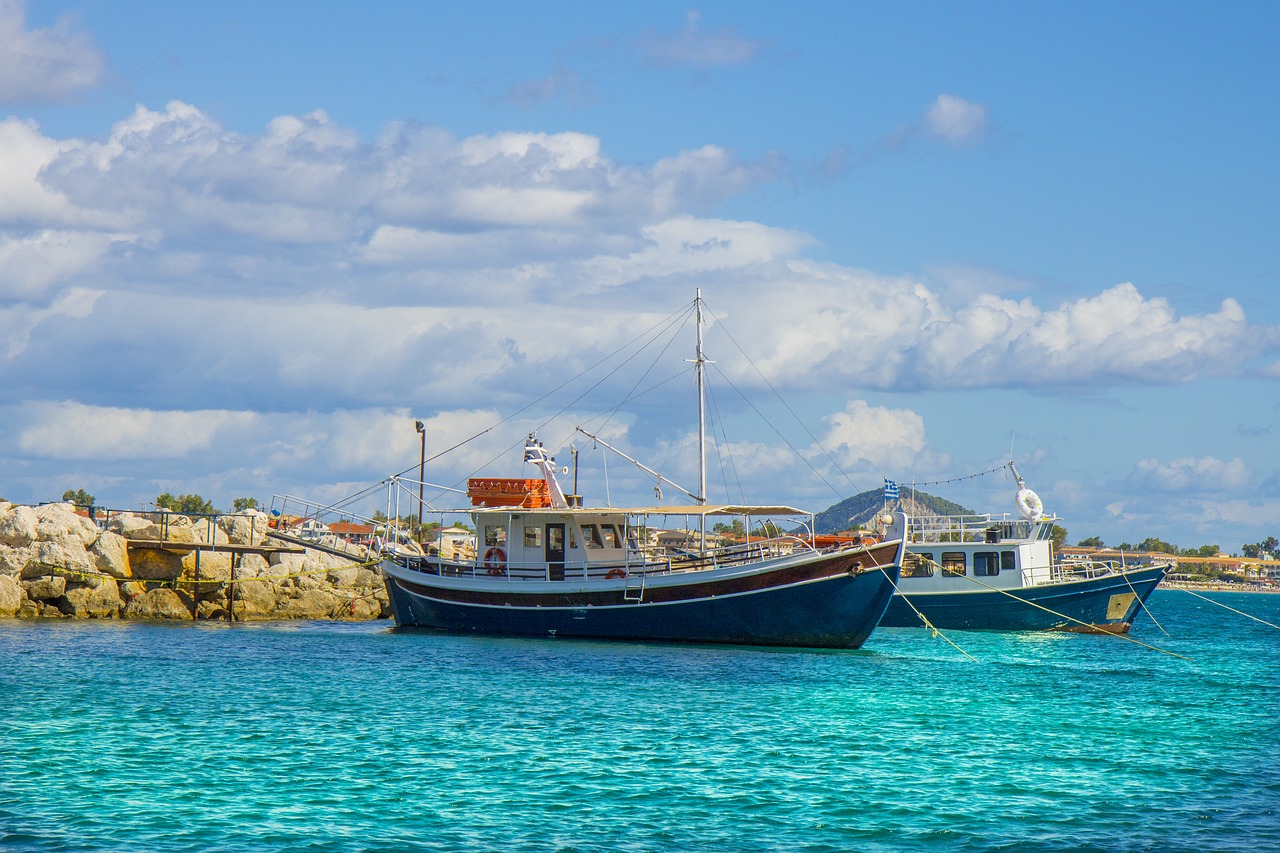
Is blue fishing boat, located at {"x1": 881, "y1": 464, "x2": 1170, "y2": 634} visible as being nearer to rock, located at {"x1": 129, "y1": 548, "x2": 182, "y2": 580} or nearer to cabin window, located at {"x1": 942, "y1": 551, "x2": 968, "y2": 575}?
cabin window, located at {"x1": 942, "y1": 551, "x2": 968, "y2": 575}

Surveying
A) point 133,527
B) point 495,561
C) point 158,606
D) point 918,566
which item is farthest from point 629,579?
point 133,527

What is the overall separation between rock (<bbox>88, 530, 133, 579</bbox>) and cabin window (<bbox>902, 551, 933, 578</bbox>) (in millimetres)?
27945

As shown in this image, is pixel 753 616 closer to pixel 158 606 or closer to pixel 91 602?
pixel 158 606

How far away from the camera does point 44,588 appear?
141 feet

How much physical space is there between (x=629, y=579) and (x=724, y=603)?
2869 millimetres

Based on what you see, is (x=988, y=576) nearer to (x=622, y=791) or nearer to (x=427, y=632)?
(x=427, y=632)

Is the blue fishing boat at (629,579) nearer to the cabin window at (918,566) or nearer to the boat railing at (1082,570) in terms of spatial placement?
the cabin window at (918,566)

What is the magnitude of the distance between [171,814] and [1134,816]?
11586mm

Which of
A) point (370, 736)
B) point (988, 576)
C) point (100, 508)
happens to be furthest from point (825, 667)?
point (100, 508)

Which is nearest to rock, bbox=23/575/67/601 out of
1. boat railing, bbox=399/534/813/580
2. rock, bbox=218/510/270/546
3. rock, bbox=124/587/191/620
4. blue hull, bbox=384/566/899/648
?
rock, bbox=124/587/191/620

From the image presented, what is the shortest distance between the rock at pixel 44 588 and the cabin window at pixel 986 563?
1252 inches

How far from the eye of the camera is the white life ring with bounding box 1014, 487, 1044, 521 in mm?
47031

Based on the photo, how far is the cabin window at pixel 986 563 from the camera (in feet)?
150

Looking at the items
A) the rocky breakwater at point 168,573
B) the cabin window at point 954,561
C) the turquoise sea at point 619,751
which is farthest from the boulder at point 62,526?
the cabin window at point 954,561
